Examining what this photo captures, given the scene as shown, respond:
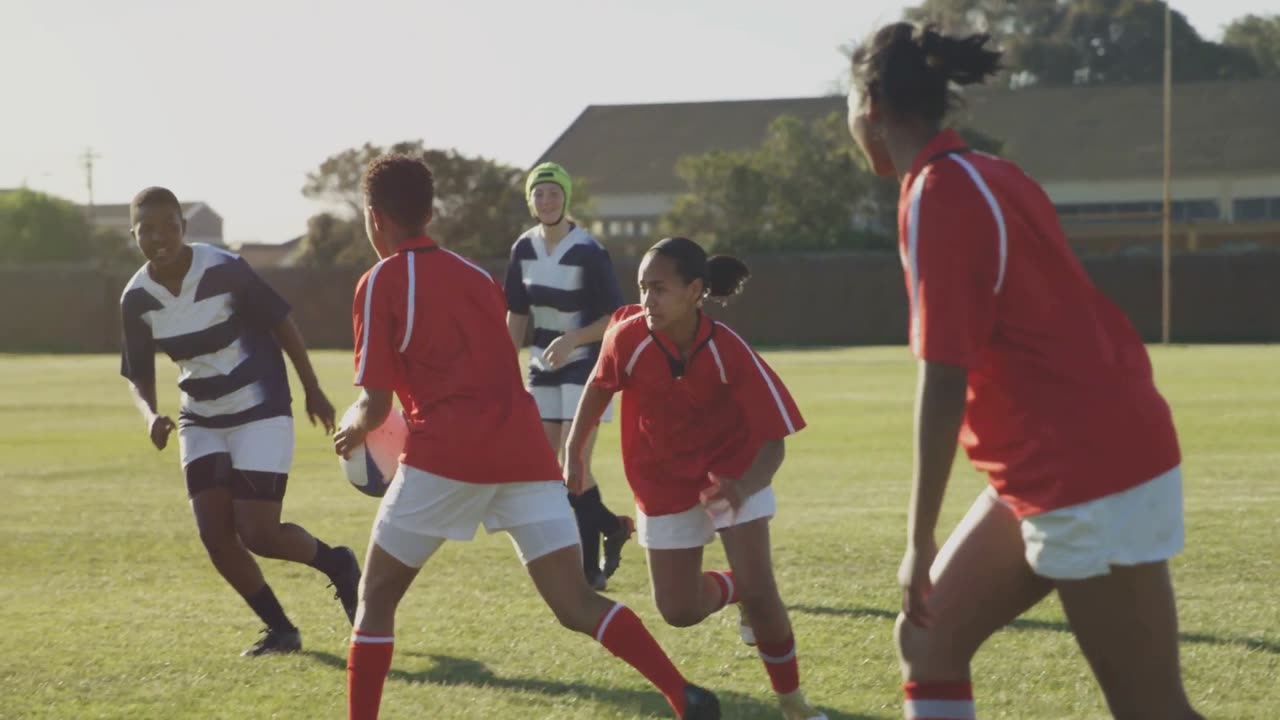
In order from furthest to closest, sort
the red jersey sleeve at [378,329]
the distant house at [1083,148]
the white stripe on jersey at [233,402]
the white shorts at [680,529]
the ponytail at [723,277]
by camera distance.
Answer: the distant house at [1083,148] → the white stripe on jersey at [233,402] → the ponytail at [723,277] → the white shorts at [680,529] → the red jersey sleeve at [378,329]

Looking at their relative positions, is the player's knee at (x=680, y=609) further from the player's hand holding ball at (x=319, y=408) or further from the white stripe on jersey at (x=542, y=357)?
the white stripe on jersey at (x=542, y=357)

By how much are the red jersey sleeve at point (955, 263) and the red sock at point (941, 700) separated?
78 cm

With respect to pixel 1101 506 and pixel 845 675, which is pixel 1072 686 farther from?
pixel 1101 506

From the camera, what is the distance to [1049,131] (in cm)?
8300

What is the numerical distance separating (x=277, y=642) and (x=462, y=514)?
239 centimetres

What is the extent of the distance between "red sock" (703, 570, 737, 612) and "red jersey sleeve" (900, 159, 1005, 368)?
300 centimetres

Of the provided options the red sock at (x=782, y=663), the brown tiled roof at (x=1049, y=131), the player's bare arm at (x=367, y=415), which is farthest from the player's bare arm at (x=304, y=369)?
the brown tiled roof at (x=1049, y=131)

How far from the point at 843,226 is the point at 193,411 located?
53.9 m

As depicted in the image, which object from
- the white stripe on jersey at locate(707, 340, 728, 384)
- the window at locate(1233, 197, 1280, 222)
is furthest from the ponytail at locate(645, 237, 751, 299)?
the window at locate(1233, 197, 1280, 222)

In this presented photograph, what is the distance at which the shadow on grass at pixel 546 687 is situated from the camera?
623 cm

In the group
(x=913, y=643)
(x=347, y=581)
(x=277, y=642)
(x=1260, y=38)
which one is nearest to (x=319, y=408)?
(x=347, y=581)

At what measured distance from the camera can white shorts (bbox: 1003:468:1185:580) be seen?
367 centimetres

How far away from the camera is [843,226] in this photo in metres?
60.4

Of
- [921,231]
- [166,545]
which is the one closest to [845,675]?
[921,231]
